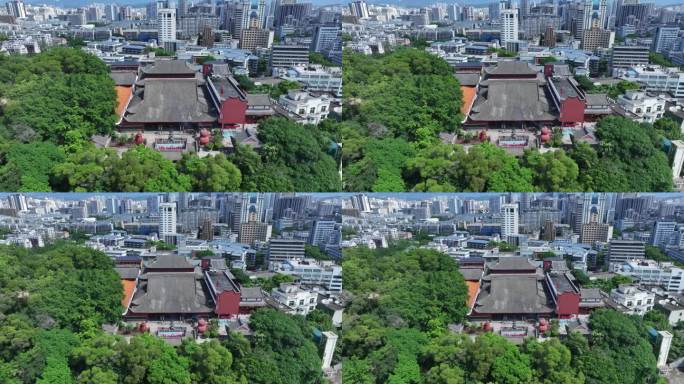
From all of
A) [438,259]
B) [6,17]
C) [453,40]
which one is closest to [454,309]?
[438,259]

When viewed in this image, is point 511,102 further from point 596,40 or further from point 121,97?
point 121,97

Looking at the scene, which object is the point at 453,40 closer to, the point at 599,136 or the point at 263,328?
the point at 599,136

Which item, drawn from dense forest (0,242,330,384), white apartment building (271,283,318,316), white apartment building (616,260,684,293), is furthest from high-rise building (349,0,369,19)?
white apartment building (616,260,684,293)

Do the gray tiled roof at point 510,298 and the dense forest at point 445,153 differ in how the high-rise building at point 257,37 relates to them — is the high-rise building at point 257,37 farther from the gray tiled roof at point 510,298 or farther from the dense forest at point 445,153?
the gray tiled roof at point 510,298

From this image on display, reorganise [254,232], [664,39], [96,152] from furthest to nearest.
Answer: [254,232] < [664,39] < [96,152]

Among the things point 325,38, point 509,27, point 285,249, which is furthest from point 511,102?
point 285,249

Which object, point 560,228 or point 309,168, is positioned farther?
point 560,228
